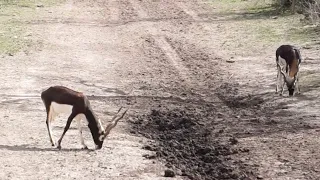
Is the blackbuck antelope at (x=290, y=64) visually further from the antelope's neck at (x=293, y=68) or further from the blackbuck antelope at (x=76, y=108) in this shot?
the blackbuck antelope at (x=76, y=108)

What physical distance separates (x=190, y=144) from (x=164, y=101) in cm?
286

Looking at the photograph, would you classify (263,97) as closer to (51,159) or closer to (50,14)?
(51,159)

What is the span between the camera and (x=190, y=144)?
1012cm

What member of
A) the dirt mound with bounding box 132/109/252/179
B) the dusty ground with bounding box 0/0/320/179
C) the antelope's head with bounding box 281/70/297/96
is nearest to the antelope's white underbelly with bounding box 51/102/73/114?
the dusty ground with bounding box 0/0/320/179

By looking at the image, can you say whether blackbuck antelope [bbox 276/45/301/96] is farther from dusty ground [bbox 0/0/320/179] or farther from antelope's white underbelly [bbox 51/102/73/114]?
antelope's white underbelly [bbox 51/102/73/114]

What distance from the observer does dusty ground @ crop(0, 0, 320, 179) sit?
8.96 meters

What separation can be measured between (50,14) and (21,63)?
881 centimetres

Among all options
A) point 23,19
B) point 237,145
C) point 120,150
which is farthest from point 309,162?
point 23,19

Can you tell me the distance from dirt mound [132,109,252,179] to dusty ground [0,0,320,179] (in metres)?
0.02

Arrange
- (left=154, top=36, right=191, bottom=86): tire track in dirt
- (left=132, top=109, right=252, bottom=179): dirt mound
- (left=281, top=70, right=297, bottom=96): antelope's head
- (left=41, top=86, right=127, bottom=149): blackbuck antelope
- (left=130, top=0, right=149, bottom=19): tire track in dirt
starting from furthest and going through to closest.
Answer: (left=130, top=0, right=149, bottom=19): tire track in dirt < (left=154, top=36, right=191, bottom=86): tire track in dirt < (left=281, top=70, right=297, bottom=96): antelope's head < (left=41, top=86, right=127, bottom=149): blackbuck antelope < (left=132, top=109, right=252, bottom=179): dirt mound

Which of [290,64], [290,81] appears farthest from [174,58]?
[290,81]

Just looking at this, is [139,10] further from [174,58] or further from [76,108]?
[76,108]

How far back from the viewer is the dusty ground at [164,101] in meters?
8.96

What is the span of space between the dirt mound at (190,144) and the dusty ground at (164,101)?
0.02 meters
